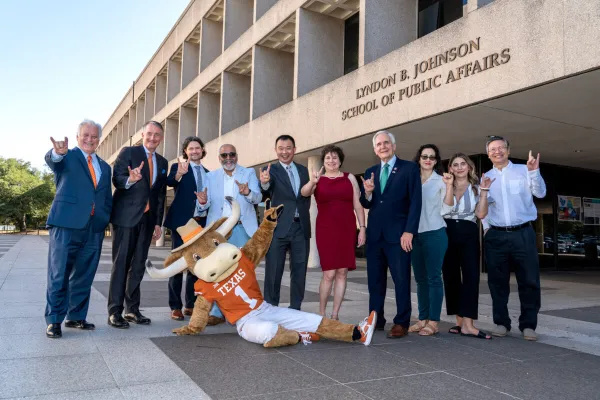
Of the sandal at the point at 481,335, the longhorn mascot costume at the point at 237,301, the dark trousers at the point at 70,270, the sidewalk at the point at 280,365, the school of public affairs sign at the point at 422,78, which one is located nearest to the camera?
the sidewalk at the point at 280,365

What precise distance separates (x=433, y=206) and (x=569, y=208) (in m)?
13.3

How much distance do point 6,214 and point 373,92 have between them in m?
70.7

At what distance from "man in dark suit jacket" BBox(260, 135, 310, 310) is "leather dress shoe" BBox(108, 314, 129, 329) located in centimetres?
151

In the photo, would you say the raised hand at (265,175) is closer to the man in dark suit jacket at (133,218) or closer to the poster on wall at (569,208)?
the man in dark suit jacket at (133,218)

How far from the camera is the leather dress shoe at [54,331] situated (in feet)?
13.7

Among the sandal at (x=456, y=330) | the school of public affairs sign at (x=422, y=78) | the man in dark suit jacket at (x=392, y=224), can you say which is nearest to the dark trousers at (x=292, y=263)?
the man in dark suit jacket at (x=392, y=224)

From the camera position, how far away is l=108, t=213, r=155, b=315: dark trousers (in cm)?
482

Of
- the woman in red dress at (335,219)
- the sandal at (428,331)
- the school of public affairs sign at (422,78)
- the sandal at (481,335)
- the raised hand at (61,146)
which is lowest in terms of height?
the sandal at (481,335)

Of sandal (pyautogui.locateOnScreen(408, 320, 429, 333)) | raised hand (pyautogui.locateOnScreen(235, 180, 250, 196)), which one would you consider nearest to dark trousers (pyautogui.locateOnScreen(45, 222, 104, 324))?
raised hand (pyautogui.locateOnScreen(235, 180, 250, 196))

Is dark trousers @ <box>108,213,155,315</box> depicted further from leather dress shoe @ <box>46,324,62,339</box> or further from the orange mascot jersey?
the orange mascot jersey

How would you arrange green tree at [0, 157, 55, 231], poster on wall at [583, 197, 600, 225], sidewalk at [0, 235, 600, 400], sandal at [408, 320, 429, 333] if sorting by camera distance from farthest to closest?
green tree at [0, 157, 55, 231] → poster on wall at [583, 197, 600, 225] → sandal at [408, 320, 429, 333] → sidewalk at [0, 235, 600, 400]

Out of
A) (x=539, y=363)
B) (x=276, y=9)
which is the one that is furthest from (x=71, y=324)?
(x=276, y=9)

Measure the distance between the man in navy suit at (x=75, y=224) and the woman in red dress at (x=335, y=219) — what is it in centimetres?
220

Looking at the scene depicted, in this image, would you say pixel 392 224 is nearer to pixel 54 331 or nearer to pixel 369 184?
pixel 369 184
